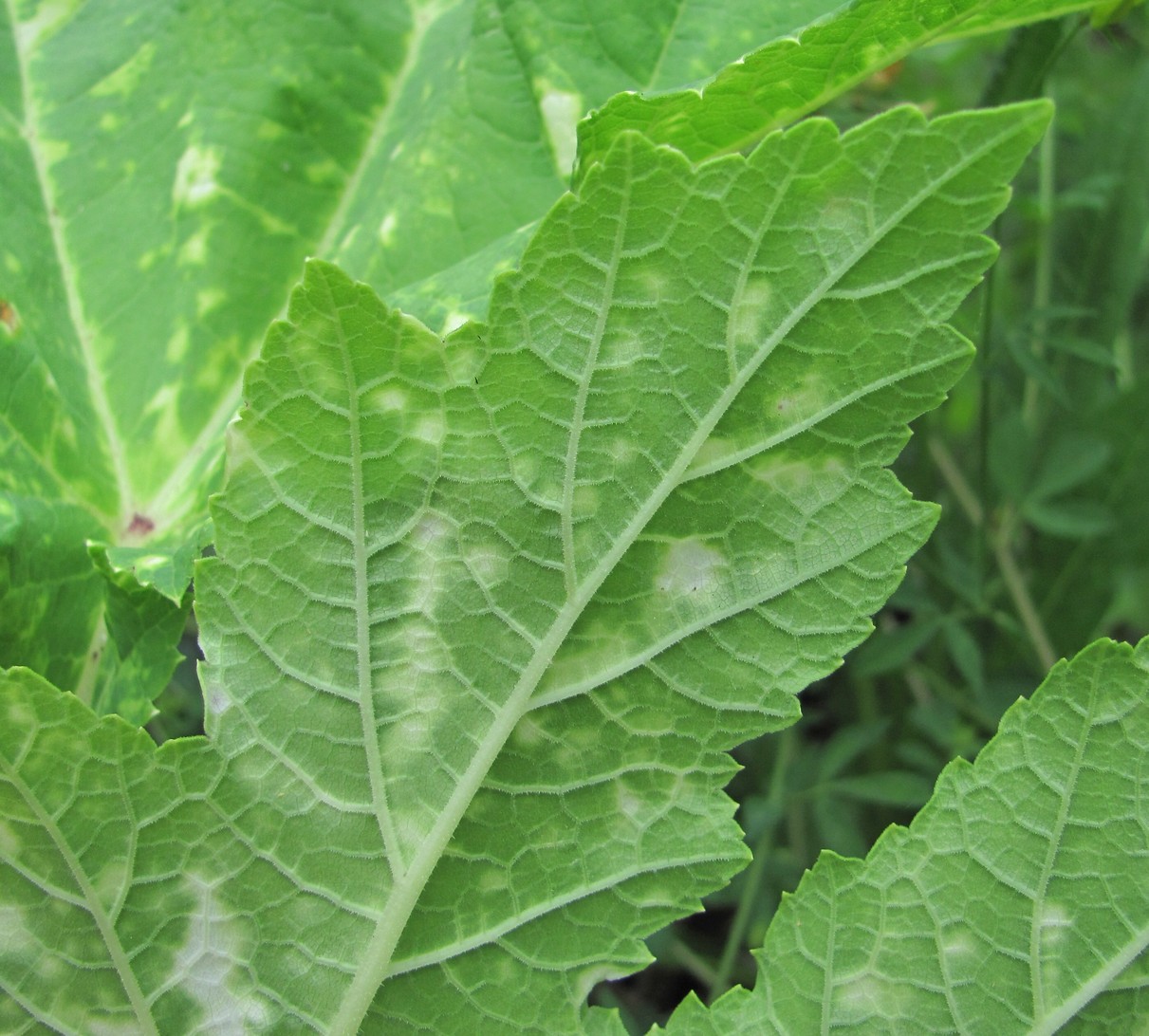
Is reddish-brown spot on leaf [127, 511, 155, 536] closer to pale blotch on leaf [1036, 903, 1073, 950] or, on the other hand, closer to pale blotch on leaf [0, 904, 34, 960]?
pale blotch on leaf [0, 904, 34, 960]

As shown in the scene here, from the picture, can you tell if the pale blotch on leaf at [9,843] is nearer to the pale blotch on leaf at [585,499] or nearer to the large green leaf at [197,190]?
the large green leaf at [197,190]

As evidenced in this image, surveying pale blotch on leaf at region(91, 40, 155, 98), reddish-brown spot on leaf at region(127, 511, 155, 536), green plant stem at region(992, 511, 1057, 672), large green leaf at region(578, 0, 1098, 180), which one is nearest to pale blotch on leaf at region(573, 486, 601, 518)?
large green leaf at region(578, 0, 1098, 180)

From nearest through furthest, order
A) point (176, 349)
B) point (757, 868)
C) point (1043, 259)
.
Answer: point (176, 349)
point (757, 868)
point (1043, 259)

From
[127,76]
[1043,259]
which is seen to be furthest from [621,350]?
[1043,259]

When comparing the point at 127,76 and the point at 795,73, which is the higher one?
the point at 127,76

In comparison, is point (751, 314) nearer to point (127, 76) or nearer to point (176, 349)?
point (176, 349)

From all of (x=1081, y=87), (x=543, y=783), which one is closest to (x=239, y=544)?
(x=543, y=783)

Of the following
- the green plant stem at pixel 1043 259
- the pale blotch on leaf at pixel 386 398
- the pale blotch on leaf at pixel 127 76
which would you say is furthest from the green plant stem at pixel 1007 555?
the pale blotch on leaf at pixel 127 76
